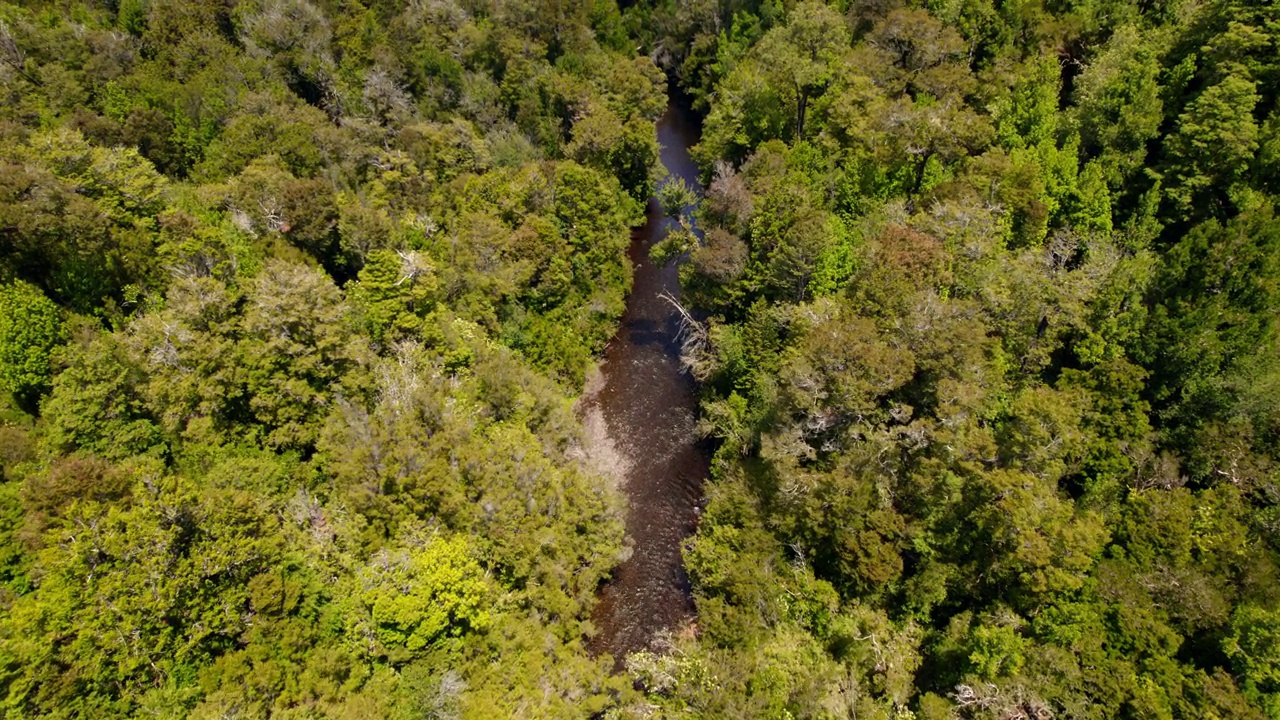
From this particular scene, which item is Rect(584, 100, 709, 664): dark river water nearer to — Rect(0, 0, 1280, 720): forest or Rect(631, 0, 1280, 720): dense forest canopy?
Rect(0, 0, 1280, 720): forest

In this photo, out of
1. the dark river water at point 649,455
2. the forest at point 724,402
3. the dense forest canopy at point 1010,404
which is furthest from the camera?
the dark river water at point 649,455

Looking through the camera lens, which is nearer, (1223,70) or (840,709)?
(840,709)

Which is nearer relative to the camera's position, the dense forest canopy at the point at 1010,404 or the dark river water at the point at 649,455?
the dense forest canopy at the point at 1010,404

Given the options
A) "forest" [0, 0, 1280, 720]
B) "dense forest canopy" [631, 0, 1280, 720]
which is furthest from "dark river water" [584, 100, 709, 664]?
"dense forest canopy" [631, 0, 1280, 720]

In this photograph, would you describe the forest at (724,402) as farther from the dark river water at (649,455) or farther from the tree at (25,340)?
the dark river water at (649,455)

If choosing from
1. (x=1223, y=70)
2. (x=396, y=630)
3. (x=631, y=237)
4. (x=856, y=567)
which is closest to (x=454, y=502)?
(x=396, y=630)

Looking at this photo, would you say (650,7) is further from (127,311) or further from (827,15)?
(127,311)

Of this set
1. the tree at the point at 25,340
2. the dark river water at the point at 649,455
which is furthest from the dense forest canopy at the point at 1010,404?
the tree at the point at 25,340
